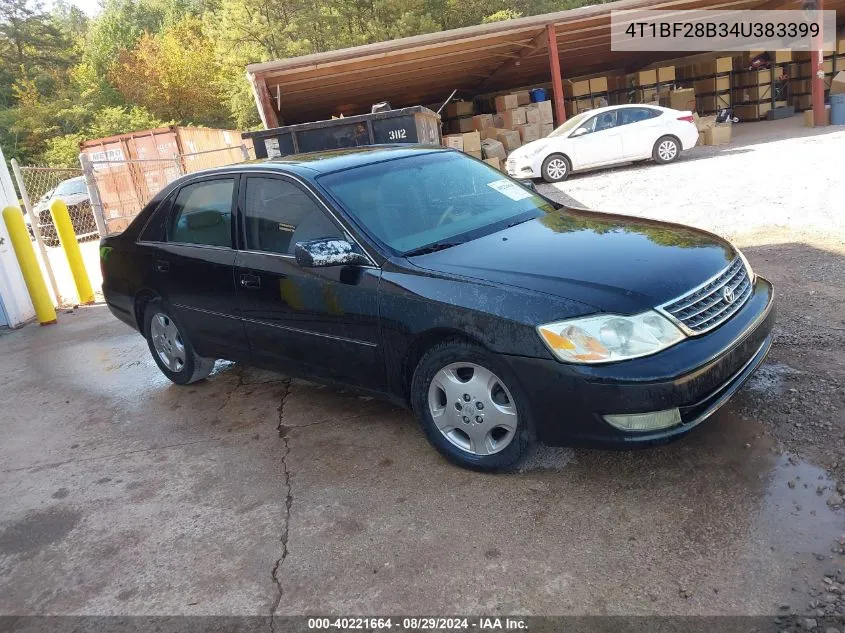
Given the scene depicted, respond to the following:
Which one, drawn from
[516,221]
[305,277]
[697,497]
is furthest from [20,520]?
[697,497]

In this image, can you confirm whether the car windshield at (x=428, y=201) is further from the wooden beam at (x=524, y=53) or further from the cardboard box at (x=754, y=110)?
the cardboard box at (x=754, y=110)

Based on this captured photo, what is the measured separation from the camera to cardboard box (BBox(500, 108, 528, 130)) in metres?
17.8

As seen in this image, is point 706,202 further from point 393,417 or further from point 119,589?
point 119,589

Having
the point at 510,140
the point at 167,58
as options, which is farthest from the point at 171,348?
the point at 167,58

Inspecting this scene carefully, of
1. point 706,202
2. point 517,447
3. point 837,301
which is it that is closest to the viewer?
point 517,447

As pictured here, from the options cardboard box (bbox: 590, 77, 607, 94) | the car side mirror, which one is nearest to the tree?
cardboard box (bbox: 590, 77, 607, 94)

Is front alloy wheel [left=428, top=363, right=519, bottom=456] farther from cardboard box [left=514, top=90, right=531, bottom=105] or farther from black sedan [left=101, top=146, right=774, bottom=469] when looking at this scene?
cardboard box [left=514, top=90, right=531, bottom=105]

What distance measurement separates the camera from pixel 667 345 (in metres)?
2.81

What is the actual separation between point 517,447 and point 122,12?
69773 millimetres

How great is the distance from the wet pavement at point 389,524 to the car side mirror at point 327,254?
42.3 inches

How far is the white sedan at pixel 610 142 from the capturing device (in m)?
14.0

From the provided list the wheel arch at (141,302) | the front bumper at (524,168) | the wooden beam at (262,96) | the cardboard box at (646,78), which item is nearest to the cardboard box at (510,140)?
the front bumper at (524,168)

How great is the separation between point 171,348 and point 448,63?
14927 mm

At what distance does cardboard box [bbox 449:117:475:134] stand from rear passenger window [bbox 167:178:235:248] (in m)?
15.7
